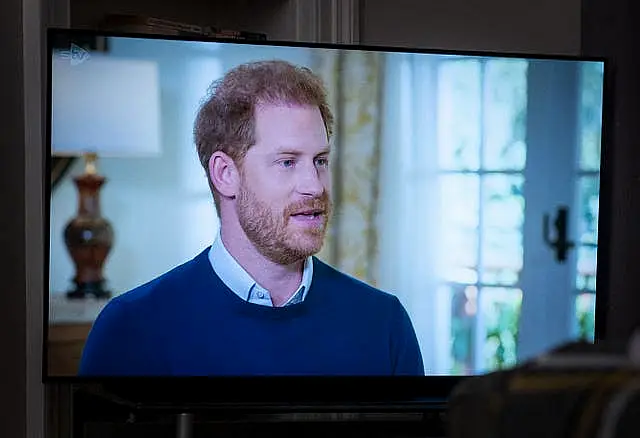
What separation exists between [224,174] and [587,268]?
3.30 feet

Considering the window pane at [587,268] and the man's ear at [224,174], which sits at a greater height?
the man's ear at [224,174]

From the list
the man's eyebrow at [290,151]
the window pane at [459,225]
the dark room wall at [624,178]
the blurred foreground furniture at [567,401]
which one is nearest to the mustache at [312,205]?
the man's eyebrow at [290,151]

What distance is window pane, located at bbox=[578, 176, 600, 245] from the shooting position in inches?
105

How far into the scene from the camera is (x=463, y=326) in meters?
2.60

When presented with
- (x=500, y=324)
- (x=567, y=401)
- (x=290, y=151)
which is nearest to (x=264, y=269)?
(x=290, y=151)

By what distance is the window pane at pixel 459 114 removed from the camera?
8.47 ft

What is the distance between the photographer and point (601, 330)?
2.71 metres

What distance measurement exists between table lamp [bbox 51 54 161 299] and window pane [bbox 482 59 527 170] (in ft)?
2.79

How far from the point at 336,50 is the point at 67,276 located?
870 millimetres

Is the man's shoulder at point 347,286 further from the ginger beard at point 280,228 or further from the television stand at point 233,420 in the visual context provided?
the television stand at point 233,420

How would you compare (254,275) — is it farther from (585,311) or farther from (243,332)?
(585,311)

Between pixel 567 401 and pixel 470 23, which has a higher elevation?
pixel 470 23

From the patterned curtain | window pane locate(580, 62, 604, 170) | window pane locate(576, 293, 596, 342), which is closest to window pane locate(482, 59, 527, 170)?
window pane locate(580, 62, 604, 170)

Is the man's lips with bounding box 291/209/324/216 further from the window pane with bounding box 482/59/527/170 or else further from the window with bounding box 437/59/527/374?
the window pane with bounding box 482/59/527/170
